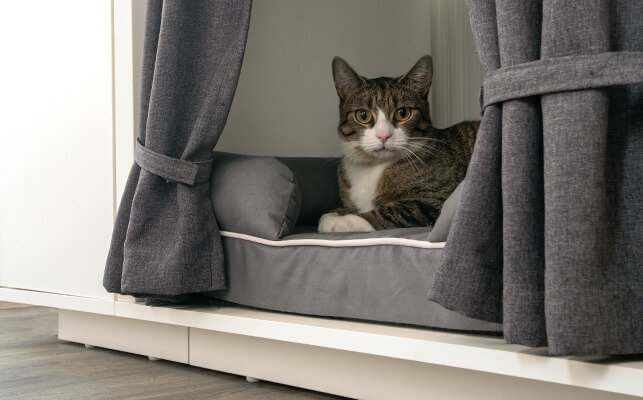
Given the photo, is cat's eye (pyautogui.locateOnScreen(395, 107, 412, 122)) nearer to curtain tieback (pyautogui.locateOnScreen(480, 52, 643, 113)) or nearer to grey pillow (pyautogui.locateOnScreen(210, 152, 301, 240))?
grey pillow (pyautogui.locateOnScreen(210, 152, 301, 240))

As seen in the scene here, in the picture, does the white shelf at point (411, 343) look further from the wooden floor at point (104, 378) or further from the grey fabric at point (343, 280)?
the wooden floor at point (104, 378)

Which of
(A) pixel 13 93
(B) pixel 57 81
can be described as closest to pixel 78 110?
(B) pixel 57 81

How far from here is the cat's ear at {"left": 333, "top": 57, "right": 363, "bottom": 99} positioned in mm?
2137

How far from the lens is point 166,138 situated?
6.11 ft

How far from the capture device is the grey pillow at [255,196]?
182 cm

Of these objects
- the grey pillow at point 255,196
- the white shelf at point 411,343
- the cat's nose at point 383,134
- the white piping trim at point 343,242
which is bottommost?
the white shelf at point 411,343

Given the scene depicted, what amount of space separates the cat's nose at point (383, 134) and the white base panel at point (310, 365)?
0.64 metres

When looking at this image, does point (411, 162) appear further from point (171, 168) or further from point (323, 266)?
point (171, 168)

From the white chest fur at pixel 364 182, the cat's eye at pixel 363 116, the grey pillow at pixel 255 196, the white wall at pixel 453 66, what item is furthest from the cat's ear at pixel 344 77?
the white wall at pixel 453 66

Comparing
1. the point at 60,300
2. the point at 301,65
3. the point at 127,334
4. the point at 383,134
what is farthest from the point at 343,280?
the point at 301,65

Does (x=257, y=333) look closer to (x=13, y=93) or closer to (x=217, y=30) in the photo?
(x=217, y=30)

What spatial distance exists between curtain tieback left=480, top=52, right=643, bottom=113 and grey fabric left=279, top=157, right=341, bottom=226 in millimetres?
1230

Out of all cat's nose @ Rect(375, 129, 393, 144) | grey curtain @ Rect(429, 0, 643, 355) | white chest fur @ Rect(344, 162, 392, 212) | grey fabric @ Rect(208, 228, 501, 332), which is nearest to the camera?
grey curtain @ Rect(429, 0, 643, 355)

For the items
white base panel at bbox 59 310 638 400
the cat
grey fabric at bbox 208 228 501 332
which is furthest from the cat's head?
white base panel at bbox 59 310 638 400
